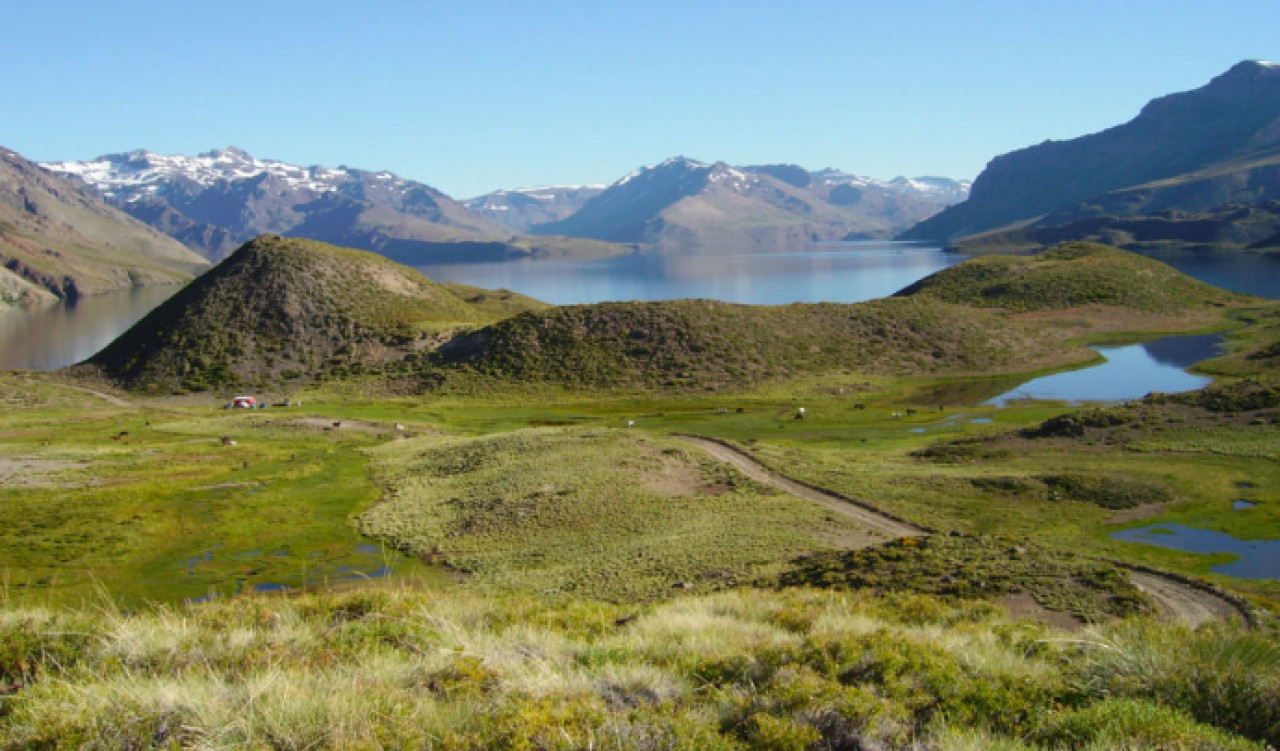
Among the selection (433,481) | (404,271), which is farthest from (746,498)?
(404,271)

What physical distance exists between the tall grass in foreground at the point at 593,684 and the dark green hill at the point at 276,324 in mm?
84518

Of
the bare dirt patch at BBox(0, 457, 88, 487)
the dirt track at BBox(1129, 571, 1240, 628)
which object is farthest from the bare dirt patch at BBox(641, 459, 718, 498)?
the bare dirt patch at BBox(0, 457, 88, 487)

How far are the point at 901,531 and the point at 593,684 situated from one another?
88.0 feet

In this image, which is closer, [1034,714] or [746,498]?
[1034,714]

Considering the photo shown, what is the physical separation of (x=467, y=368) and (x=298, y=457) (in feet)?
115

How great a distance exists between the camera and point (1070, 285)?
5433 inches

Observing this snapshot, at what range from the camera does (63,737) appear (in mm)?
8555

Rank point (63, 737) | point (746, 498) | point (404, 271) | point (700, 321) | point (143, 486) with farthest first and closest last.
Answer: point (404, 271) → point (700, 321) → point (143, 486) → point (746, 498) → point (63, 737)

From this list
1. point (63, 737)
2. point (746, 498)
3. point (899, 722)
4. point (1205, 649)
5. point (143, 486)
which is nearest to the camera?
point (63, 737)

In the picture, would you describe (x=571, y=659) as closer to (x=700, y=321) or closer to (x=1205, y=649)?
(x=1205, y=649)

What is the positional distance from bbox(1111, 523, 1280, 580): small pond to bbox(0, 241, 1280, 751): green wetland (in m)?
0.67

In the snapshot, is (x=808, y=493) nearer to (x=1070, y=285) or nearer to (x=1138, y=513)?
(x=1138, y=513)

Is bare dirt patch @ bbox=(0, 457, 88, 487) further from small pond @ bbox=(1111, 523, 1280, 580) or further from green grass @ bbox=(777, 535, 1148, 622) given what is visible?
small pond @ bbox=(1111, 523, 1280, 580)

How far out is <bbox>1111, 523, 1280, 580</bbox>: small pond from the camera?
30062 millimetres
